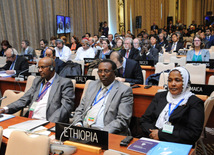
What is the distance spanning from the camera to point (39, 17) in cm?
1098

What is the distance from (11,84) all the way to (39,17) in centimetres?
679

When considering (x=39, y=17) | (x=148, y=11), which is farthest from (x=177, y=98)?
(x=148, y=11)

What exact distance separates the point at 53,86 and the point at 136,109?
1184mm

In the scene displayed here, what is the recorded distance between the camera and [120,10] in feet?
53.9

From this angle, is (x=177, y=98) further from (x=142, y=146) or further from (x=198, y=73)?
(x=198, y=73)

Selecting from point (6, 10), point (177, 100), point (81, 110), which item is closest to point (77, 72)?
point (81, 110)

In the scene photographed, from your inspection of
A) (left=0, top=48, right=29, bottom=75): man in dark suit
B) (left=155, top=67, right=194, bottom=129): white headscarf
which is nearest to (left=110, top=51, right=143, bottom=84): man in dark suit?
(left=155, top=67, right=194, bottom=129): white headscarf

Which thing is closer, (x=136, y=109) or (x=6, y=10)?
(x=136, y=109)

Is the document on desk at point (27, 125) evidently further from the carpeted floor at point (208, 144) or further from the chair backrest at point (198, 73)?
the chair backrest at point (198, 73)

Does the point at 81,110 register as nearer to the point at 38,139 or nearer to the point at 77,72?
the point at 38,139

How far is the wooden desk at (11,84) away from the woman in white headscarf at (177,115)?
2971mm

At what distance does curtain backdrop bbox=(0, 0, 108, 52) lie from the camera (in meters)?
9.75

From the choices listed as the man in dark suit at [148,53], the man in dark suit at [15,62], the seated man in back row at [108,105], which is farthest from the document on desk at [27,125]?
the man in dark suit at [148,53]

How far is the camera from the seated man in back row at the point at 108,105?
2.60 metres
